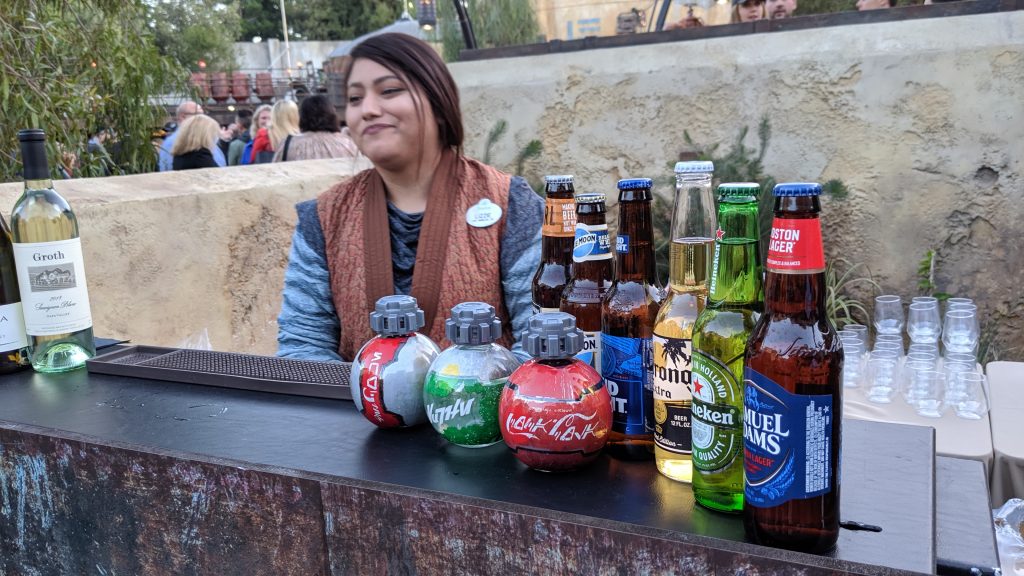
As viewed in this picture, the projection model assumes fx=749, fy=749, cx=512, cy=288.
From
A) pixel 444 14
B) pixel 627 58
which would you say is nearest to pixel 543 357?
pixel 627 58

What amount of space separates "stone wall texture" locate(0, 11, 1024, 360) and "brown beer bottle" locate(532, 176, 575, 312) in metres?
2.06

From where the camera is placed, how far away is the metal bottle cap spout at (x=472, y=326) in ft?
3.06

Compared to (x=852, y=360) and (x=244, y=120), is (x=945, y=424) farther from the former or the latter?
(x=244, y=120)

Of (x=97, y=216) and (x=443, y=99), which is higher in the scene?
(x=443, y=99)

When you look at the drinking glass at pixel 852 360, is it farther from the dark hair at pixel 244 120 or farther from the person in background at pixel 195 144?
the dark hair at pixel 244 120

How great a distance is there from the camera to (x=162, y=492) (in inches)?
40.8

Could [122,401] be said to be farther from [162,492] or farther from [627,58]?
[627,58]

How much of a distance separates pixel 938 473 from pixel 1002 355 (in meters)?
3.41

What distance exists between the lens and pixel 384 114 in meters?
1.92

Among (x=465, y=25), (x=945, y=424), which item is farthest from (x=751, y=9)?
(x=945, y=424)

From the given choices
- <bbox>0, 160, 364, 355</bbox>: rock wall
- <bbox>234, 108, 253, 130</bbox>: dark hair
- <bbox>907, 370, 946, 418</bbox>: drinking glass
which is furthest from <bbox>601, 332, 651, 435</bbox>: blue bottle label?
<bbox>234, 108, 253, 130</bbox>: dark hair

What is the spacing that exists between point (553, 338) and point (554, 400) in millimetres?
70

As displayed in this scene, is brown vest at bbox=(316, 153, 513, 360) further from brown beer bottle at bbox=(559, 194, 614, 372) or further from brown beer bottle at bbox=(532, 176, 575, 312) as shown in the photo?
brown beer bottle at bbox=(559, 194, 614, 372)

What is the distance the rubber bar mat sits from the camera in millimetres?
1296
